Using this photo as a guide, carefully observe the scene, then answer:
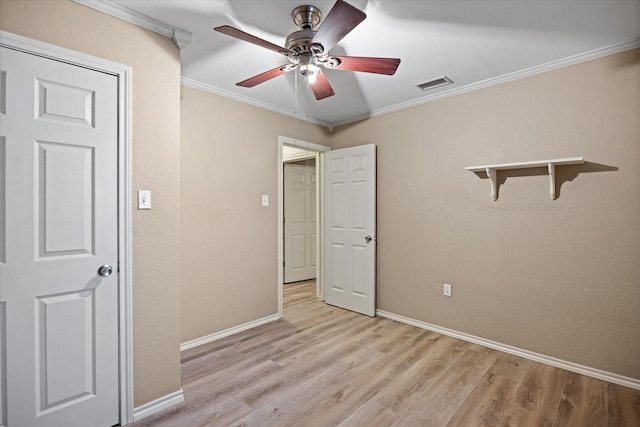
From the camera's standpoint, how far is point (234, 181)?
318 cm

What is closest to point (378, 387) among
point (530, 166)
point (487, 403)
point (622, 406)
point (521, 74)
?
point (487, 403)

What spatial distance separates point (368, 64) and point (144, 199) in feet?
5.23

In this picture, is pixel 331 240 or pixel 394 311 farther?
pixel 331 240

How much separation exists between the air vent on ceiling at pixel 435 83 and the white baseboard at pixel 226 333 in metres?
2.83

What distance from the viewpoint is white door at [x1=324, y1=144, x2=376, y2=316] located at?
3668 mm

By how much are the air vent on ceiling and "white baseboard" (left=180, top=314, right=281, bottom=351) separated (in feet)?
9.30

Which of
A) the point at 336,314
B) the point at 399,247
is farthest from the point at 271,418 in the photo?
the point at 399,247

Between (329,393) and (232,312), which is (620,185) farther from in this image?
(232,312)

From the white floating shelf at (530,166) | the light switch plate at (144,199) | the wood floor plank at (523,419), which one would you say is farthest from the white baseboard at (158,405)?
the white floating shelf at (530,166)

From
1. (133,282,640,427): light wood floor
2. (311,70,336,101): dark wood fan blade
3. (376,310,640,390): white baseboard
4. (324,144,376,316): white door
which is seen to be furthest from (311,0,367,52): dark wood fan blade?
(376,310,640,390): white baseboard

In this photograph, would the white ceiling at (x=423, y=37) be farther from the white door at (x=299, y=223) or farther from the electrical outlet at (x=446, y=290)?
the white door at (x=299, y=223)

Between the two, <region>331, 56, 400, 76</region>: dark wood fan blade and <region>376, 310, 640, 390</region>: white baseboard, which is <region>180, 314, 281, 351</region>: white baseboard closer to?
<region>376, 310, 640, 390</region>: white baseboard

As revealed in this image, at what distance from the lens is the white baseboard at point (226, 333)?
284 centimetres

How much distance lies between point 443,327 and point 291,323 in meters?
1.59
